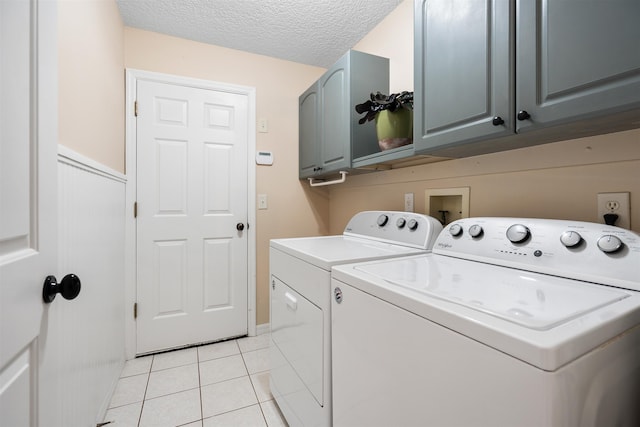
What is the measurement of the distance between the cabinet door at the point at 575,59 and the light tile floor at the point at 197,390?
68.7 inches

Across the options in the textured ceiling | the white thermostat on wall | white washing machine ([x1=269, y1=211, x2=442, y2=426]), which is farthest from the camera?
the white thermostat on wall

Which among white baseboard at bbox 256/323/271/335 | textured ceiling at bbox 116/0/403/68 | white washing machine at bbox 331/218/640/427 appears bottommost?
white baseboard at bbox 256/323/271/335

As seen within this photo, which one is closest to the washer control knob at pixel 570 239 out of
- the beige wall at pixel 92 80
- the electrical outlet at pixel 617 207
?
the electrical outlet at pixel 617 207

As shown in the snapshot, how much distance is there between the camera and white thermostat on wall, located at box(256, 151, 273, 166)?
2.42 m

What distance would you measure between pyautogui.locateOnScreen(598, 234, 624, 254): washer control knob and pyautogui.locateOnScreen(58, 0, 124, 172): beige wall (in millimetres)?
1735

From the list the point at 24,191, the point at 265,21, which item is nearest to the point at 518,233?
the point at 24,191

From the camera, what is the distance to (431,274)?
857 mm

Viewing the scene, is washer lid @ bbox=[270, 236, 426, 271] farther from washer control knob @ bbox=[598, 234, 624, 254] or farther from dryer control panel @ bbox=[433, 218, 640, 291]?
washer control knob @ bbox=[598, 234, 624, 254]

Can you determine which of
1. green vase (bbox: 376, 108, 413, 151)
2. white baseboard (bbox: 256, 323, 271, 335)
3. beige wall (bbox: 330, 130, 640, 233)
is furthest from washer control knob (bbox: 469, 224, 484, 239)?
white baseboard (bbox: 256, 323, 271, 335)

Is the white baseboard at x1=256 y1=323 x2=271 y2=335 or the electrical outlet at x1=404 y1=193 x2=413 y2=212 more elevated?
the electrical outlet at x1=404 y1=193 x2=413 y2=212

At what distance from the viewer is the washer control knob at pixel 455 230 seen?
1134mm

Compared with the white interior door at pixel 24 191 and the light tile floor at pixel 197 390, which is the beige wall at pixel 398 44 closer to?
the white interior door at pixel 24 191

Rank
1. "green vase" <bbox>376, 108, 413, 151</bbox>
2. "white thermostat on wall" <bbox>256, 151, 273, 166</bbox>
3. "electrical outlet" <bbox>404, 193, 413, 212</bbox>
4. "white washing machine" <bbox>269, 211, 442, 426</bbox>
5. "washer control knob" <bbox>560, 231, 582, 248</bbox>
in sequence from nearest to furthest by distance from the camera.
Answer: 1. "washer control knob" <bbox>560, 231, 582, 248</bbox>
2. "white washing machine" <bbox>269, 211, 442, 426</bbox>
3. "green vase" <bbox>376, 108, 413, 151</bbox>
4. "electrical outlet" <bbox>404, 193, 413, 212</bbox>
5. "white thermostat on wall" <bbox>256, 151, 273, 166</bbox>

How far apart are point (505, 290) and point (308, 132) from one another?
1912mm
